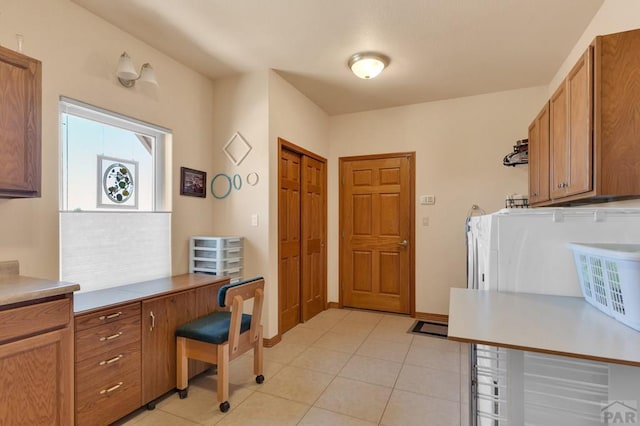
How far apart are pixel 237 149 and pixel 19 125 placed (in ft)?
5.67

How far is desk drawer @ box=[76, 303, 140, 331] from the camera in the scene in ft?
5.49

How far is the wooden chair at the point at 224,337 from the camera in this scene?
2016 millimetres

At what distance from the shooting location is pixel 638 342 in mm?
991

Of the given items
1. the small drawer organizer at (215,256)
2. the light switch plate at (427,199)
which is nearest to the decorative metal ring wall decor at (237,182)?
the small drawer organizer at (215,256)

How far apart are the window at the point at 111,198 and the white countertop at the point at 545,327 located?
2310 millimetres

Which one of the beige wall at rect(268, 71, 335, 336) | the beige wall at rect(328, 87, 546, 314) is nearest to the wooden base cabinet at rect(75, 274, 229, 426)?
the beige wall at rect(268, 71, 335, 336)

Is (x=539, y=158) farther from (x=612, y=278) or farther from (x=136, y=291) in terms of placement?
(x=136, y=291)

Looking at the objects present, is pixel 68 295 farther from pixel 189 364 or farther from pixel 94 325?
pixel 189 364

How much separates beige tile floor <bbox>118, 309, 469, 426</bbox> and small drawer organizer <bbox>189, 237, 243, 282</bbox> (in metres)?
0.80

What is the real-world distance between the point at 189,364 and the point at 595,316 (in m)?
2.40

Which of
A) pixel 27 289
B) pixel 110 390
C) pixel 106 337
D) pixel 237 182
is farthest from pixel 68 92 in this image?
pixel 110 390

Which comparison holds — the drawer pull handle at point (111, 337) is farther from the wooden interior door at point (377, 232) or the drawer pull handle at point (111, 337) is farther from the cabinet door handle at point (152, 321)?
the wooden interior door at point (377, 232)

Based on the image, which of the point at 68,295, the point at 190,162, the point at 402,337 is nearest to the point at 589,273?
the point at 402,337

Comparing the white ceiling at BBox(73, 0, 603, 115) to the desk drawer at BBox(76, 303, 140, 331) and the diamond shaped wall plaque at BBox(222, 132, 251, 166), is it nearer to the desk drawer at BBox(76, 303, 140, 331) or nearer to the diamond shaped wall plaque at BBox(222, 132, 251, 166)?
the diamond shaped wall plaque at BBox(222, 132, 251, 166)
